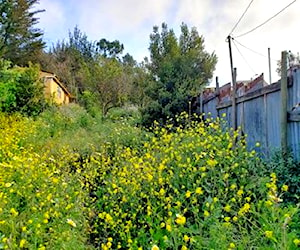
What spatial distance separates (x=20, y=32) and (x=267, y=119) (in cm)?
2356

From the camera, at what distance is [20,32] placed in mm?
24688

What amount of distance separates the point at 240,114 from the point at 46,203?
356 cm

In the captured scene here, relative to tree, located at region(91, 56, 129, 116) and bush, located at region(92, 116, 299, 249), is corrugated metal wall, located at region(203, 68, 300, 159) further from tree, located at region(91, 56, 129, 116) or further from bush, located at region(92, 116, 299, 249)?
tree, located at region(91, 56, 129, 116)

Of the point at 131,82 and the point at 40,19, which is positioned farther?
the point at 40,19

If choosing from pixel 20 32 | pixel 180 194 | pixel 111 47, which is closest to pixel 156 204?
pixel 180 194

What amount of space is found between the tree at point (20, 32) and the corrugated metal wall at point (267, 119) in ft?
67.0

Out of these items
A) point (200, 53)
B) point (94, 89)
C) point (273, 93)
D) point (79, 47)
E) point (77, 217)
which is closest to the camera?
point (77, 217)

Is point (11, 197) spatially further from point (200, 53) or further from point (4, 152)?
point (200, 53)

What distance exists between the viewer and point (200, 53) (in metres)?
16.8

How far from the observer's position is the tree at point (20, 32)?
23.1m

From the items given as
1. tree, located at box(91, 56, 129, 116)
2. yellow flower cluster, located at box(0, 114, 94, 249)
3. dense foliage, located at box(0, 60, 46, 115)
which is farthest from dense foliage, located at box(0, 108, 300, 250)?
tree, located at box(91, 56, 129, 116)

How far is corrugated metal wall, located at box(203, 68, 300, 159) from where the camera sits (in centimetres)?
383

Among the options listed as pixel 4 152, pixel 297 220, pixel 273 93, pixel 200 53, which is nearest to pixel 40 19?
pixel 200 53

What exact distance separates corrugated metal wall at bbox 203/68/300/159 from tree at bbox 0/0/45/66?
20.4m
